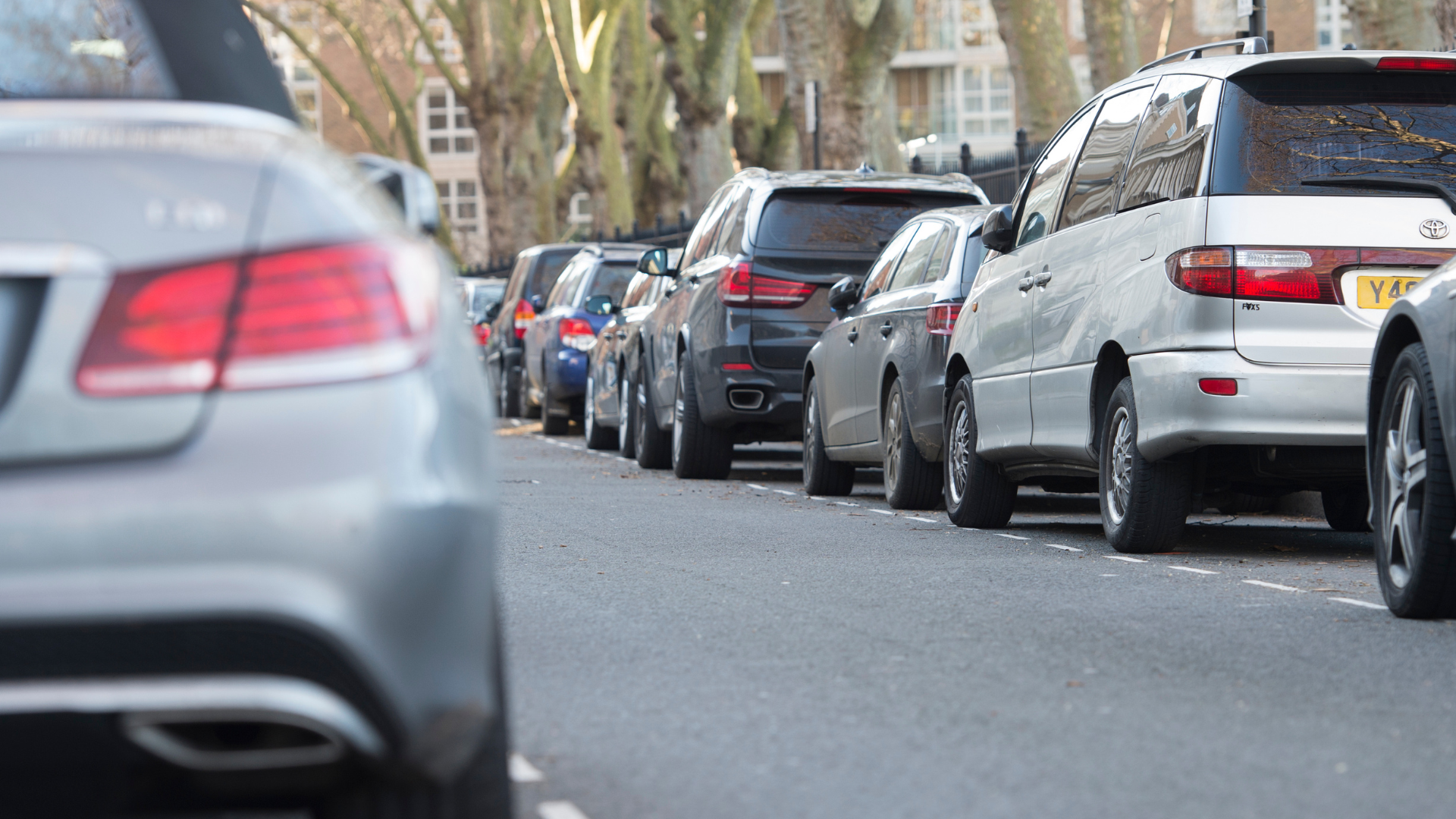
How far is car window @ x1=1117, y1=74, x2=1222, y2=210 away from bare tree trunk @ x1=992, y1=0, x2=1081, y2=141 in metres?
14.9

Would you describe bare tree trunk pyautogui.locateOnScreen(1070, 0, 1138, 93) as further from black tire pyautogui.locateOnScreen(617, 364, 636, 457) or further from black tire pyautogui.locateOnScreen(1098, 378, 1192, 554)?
black tire pyautogui.locateOnScreen(1098, 378, 1192, 554)

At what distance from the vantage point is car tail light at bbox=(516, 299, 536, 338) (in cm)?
2328

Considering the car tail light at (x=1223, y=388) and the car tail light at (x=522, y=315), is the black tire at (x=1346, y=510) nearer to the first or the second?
the car tail light at (x=1223, y=388)

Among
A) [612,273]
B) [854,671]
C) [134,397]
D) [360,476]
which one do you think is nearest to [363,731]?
[360,476]

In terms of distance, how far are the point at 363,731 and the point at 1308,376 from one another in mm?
5435

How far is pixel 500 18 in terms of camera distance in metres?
38.2

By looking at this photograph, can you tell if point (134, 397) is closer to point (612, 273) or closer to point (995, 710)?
point (995, 710)

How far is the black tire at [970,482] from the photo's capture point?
32.3 ft

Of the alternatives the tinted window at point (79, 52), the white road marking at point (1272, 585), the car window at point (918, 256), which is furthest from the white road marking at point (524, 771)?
the car window at point (918, 256)

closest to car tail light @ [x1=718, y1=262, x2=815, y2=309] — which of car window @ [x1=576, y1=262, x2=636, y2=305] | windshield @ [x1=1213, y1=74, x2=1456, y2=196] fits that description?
windshield @ [x1=1213, y1=74, x2=1456, y2=196]

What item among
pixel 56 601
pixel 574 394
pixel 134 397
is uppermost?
pixel 134 397

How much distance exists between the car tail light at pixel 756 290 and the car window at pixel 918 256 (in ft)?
5.43

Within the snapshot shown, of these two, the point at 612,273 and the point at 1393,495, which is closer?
the point at 1393,495

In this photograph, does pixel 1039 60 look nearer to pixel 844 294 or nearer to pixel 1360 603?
pixel 844 294
